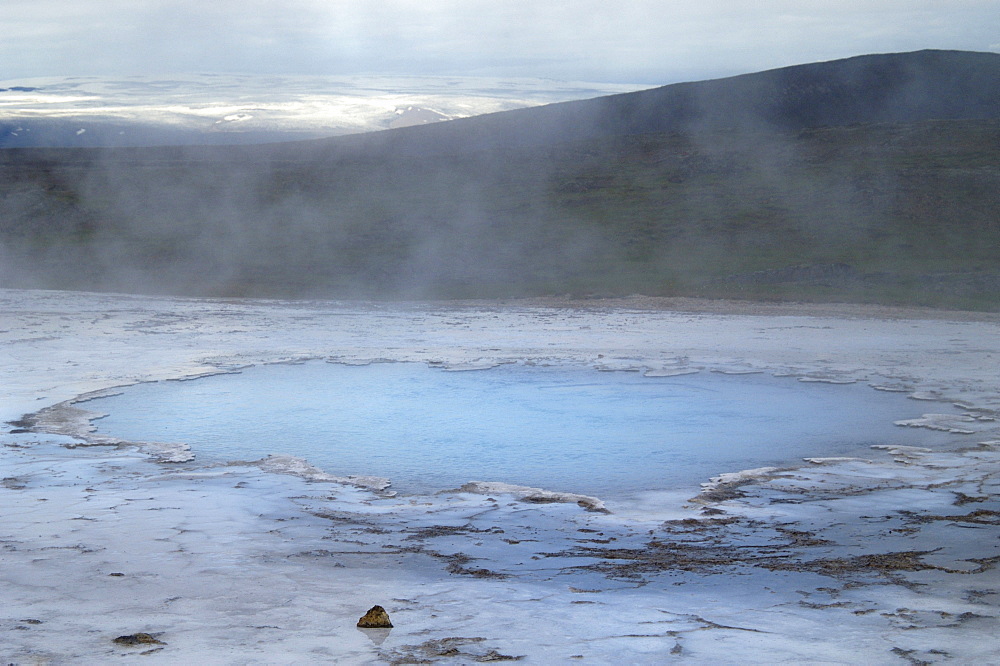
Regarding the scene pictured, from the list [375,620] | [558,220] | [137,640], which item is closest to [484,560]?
[375,620]

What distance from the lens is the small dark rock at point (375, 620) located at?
3.09 meters

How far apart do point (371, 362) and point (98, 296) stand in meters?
8.52

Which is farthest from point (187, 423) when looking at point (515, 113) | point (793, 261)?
point (515, 113)

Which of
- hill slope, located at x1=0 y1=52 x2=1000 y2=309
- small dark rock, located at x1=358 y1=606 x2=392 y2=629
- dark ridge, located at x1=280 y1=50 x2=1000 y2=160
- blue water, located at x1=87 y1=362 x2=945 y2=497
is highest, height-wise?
dark ridge, located at x1=280 y1=50 x2=1000 y2=160

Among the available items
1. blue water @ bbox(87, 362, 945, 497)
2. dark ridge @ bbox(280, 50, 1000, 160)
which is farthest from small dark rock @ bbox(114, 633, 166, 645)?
dark ridge @ bbox(280, 50, 1000, 160)

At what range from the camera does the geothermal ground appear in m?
2.98

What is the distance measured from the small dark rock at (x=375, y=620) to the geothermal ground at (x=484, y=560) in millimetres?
34

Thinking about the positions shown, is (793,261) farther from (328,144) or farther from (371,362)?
(328,144)

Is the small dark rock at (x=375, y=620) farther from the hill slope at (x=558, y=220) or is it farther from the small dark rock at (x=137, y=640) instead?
the hill slope at (x=558, y=220)

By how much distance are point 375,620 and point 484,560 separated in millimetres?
838

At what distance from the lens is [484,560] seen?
12.7 feet

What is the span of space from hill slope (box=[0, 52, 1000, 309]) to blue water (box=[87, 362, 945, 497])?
871cm

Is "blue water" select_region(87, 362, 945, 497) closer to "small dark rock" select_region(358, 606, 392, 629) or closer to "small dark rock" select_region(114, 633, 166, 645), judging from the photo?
"small dark rock" select_region(358, 606, 392, 629)

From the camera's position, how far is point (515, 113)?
1572 inches
